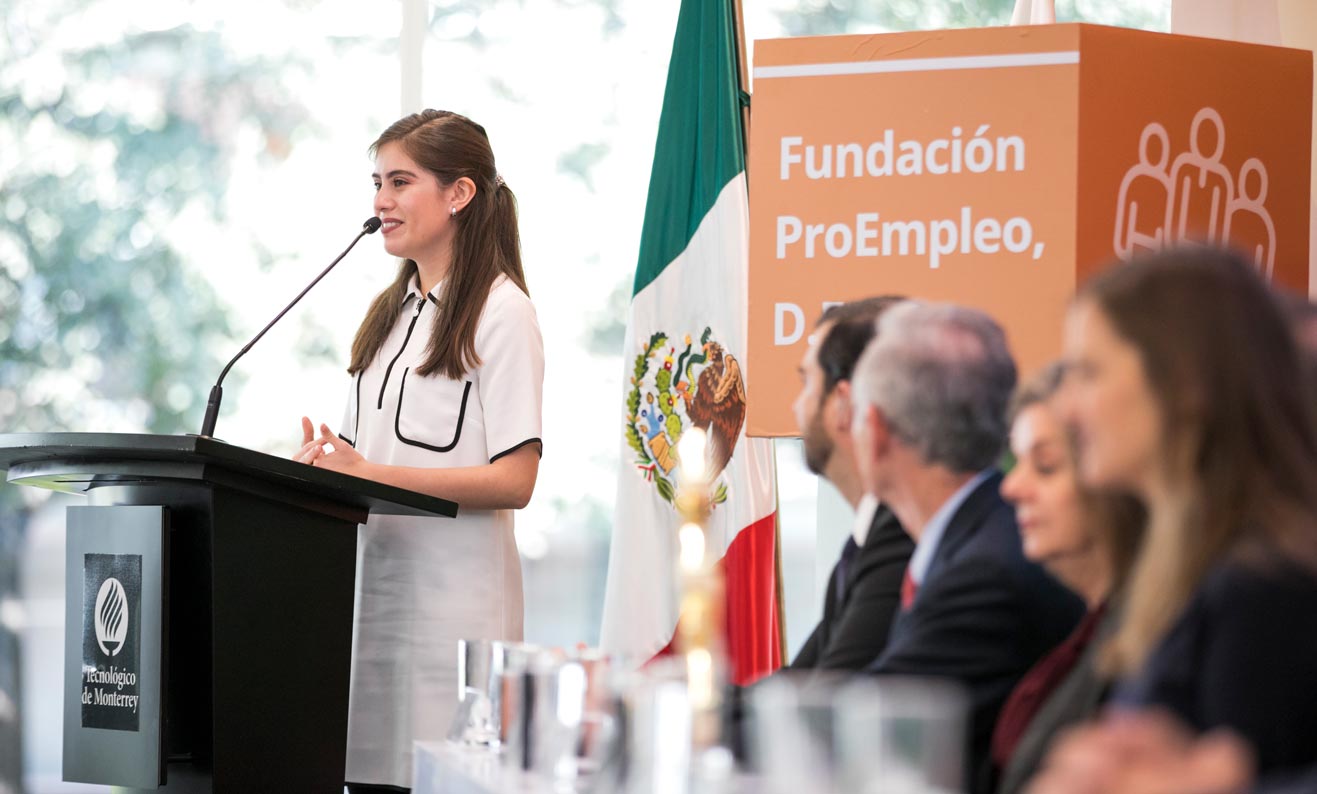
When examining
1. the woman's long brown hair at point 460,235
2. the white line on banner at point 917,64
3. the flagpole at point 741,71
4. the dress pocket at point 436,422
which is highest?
the flagpole at point 741,71

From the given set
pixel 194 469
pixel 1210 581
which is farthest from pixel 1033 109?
pixel 1210 581

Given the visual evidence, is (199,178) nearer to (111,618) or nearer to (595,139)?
(595,139)

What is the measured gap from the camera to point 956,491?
170cm

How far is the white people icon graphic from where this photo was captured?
8.48 ft

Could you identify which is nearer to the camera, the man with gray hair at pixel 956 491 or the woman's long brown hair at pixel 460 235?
the man with gray hair at pixel 956 491

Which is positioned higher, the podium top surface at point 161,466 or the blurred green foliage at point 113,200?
the blurred green foliage at point 113,200

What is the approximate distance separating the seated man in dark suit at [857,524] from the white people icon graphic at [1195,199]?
74 cm

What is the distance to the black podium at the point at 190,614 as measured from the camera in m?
2.13

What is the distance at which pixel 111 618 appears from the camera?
85.7 inches

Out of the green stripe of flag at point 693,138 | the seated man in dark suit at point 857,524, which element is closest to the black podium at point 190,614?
the seated man in dark suit at point 857,524

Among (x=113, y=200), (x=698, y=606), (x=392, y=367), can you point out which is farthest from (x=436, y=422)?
(x=113, y=200)

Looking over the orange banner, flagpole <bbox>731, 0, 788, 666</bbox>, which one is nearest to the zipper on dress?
the orange banner

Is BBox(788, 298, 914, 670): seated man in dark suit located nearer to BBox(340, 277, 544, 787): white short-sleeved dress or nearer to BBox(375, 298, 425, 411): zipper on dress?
BBox(340, 277, 544, 787): white short-sleeved dress

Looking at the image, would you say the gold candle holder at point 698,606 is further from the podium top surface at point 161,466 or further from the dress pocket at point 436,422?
the dress pocket at point 436,422
